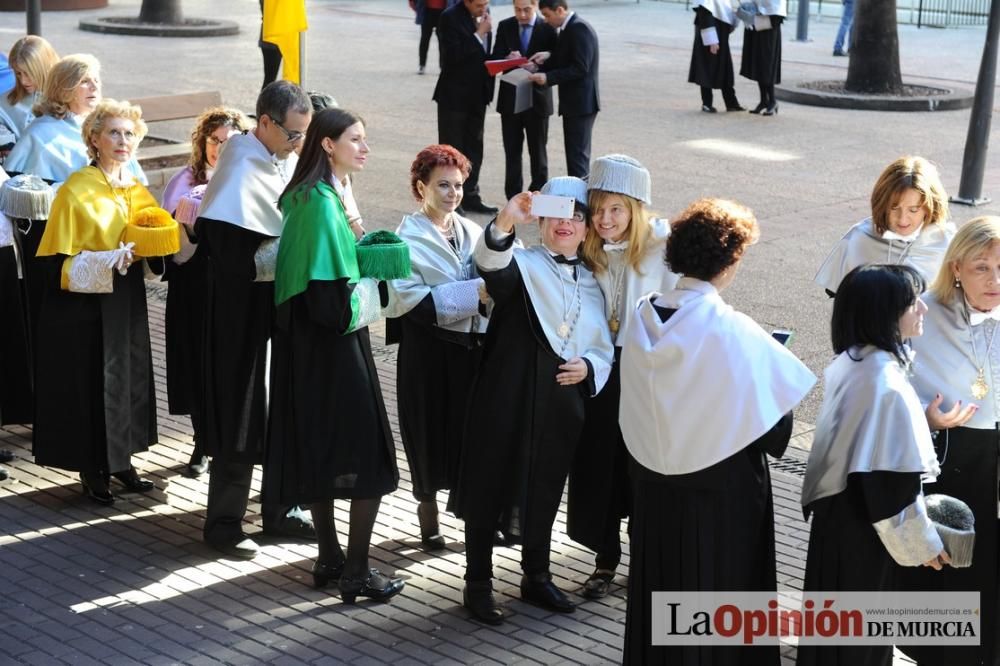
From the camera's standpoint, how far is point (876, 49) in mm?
19188

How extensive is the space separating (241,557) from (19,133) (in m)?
3.23

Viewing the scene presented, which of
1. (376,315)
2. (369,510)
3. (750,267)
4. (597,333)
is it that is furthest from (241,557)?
(750,267)

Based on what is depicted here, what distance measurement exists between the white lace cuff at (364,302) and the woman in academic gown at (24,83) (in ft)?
11.0

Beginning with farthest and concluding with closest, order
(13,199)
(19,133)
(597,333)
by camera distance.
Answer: (19,133) < (13,199) < (597,333)

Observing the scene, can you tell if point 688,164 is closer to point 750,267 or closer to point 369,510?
point 750,267

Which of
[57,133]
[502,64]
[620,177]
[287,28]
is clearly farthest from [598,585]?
[502,64]

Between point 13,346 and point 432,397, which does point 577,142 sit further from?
point 432,397

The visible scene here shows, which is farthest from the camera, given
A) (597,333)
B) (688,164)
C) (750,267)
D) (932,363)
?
(688,164)

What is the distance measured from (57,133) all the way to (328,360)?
2630 mm

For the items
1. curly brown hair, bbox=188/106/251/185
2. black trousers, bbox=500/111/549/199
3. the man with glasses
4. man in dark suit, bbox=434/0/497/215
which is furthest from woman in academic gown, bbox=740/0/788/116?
the man with glasses

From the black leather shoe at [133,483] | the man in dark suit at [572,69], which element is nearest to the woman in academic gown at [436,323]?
the black leather shoe at [133,483]

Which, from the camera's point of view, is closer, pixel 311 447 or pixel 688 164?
pixel 311 447

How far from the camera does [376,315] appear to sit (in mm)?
5594

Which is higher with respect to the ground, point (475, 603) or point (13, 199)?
point (13, 199)
